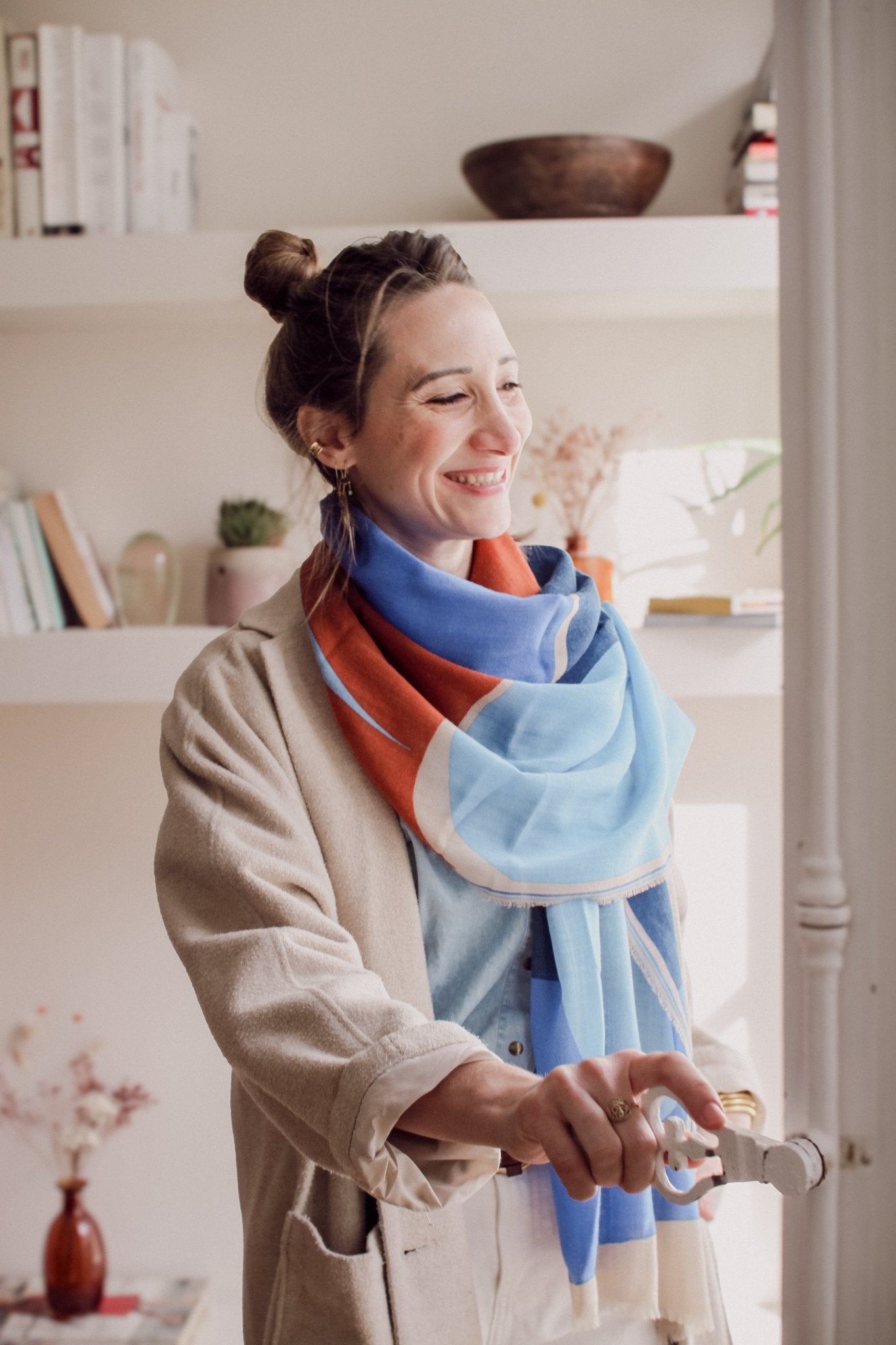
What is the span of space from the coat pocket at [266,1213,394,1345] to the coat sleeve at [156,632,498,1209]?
0.15m

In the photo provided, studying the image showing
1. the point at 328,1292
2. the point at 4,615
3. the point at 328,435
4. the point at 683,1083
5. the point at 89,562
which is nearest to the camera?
the point at 683,1083

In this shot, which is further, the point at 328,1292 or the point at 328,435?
the point at 328,435

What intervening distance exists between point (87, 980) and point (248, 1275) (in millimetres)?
1301

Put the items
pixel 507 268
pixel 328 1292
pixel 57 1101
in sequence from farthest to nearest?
pixel 57 1101, pixel 507 268, pixel 328 1292

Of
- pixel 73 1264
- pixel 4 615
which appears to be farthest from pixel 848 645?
pixel 73 1264

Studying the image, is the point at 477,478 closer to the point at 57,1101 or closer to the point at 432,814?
the point at 432,814

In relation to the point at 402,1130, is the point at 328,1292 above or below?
below

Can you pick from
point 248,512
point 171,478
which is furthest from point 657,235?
point 171,478

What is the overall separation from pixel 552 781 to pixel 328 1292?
37 centimetres

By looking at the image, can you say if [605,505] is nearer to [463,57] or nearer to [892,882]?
[463,57]

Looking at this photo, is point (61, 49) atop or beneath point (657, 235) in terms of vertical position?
atop

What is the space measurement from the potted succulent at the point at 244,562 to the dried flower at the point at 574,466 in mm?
418

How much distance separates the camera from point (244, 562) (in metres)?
1.90

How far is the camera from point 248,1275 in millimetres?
882
